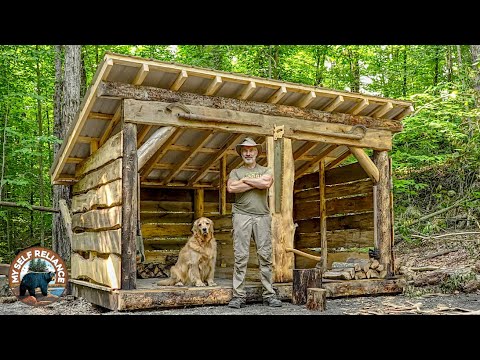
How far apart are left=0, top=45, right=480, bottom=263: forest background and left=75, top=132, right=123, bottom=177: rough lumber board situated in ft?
7.42

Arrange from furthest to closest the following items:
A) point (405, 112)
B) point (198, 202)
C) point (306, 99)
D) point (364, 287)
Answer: point (198, 202), point (405, 112), point (364, 287), point (306, 99)

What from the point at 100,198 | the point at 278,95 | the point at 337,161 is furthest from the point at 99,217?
the point at 337,161

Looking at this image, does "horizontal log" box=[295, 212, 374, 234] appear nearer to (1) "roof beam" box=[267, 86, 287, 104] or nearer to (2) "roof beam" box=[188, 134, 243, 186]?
(2) "roof beam" box=[188, 134, 243, 186]

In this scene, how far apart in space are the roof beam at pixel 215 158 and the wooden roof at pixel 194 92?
2 cm

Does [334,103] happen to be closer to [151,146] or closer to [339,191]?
[339,191]

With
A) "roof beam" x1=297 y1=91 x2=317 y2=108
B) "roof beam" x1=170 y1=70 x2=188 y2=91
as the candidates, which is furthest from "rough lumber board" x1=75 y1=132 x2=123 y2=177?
"roof beam" x1=297 y1=91 x2=317 y2=108

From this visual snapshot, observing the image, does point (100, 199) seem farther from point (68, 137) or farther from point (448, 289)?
point (448, 289)

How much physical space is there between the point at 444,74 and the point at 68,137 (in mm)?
13985

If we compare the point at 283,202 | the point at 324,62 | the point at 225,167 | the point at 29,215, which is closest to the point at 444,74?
the point at 324,62

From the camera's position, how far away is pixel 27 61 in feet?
47.9

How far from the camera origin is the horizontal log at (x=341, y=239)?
942 centimetres

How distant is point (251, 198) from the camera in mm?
6992

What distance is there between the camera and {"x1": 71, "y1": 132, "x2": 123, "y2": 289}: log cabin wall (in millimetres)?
6719

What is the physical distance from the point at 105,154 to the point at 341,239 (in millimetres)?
5040
